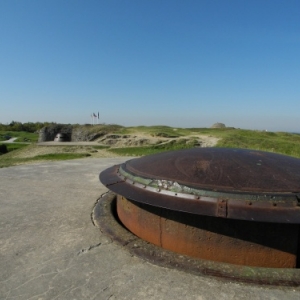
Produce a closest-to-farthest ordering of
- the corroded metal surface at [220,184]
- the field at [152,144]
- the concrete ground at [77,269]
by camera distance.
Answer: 1. the concrete ground at [77,269]
2. the corroded metal surface at [220,184]
3. the field at [152,144]

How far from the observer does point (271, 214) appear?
1783 mm

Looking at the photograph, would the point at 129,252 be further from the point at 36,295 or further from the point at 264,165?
the point at 264,165

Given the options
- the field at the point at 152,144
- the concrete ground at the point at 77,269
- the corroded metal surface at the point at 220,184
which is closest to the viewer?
the concrete ground at the point at 77,269

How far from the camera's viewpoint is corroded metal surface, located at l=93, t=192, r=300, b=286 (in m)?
1.78

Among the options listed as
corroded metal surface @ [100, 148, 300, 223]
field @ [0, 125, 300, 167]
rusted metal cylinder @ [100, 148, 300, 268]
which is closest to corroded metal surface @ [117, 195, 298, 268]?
rusted metal cylinder @ [100, 148, 300, 268]

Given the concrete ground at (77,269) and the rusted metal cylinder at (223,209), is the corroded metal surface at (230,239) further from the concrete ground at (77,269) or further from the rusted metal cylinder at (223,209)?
the concrete ground at (77,269)

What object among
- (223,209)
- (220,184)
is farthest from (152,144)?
(223,209)

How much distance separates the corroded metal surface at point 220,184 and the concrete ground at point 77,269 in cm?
45

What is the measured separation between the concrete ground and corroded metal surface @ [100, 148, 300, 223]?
0.45m

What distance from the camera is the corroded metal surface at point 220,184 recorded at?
72.9 inches

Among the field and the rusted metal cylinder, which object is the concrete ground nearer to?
A: the rusted metal cylinder

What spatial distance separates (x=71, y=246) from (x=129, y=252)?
53 centimetres

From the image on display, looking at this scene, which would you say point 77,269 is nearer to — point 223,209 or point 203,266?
point 203,266

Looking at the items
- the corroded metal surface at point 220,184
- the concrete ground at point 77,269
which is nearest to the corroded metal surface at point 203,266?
the concrete ground at point 77,269
